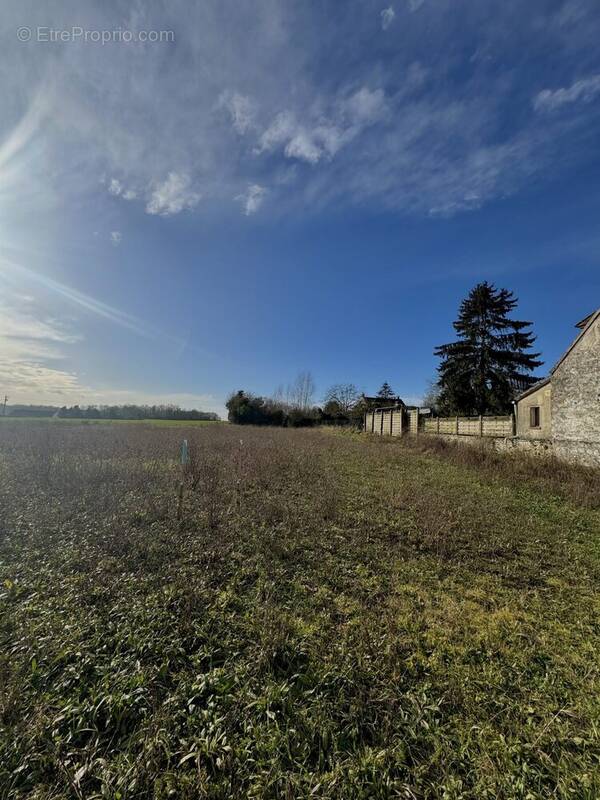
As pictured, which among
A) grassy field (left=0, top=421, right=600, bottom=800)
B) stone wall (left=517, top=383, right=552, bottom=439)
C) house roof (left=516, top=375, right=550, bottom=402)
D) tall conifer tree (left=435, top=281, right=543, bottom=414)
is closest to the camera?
grassy field (left=0, top=421, right=600, bottom=800)

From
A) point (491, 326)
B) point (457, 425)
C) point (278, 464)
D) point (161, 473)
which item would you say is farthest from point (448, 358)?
point (161, 473)

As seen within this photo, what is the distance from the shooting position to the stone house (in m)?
11.5

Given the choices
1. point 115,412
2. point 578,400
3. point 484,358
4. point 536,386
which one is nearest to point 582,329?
point 578,400

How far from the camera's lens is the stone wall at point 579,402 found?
11.5m

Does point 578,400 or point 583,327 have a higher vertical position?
point 583,327

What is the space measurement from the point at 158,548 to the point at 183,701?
2655 millimetres

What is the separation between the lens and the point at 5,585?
11.9 feet

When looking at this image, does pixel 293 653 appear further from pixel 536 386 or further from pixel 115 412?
pixel 115 412

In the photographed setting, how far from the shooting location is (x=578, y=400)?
1220 centimetres

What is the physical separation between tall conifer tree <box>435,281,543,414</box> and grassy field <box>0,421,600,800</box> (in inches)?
796

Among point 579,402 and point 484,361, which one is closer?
point 579,402

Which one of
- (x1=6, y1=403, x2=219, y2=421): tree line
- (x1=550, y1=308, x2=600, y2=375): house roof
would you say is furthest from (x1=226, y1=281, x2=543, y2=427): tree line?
(x1=6, y1=403, x2=219, y2=421): tree line

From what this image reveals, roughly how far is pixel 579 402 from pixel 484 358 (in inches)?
545

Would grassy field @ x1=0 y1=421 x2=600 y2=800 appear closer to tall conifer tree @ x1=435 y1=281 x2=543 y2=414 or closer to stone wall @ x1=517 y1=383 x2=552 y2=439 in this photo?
stone wall @ x1=517 y1=383 x2=552 y2=439
